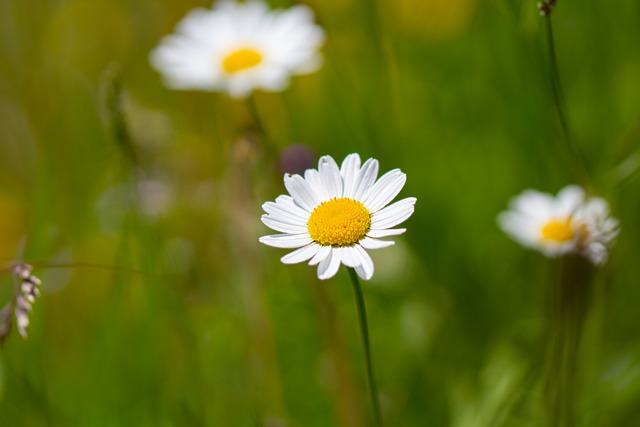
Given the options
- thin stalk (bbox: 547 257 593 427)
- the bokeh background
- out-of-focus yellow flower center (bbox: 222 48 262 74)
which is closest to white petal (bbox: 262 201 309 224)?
the bokeh background

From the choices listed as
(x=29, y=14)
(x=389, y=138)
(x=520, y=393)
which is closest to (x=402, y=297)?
(x=389, y=138)

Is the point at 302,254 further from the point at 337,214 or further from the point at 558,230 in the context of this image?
the point at 558,230

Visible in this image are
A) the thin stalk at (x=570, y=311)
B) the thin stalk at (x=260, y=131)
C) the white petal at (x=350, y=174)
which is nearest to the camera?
the white petal at (x=350, y=174)

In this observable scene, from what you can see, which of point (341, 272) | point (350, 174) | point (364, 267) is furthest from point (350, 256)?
point (341, 272)

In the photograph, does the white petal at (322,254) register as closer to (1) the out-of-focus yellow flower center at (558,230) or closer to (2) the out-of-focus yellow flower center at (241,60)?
(1) the out-of-focus yellow flower center at (558,230)

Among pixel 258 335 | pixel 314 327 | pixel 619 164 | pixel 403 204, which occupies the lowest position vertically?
pixel 403 204

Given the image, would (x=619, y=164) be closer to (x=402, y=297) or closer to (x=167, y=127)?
(x=402, y=297)

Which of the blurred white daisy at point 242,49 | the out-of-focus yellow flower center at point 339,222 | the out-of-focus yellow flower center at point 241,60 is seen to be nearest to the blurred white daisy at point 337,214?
the out-of-focus yellow flower center at point 339,222
